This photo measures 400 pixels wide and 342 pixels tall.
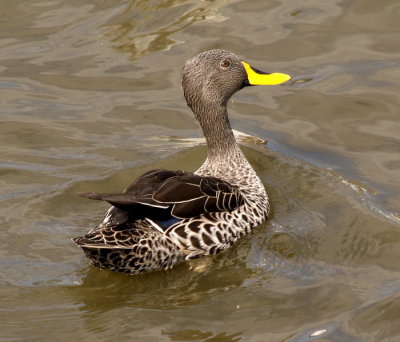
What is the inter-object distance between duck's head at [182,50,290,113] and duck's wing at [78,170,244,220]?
1.07 m

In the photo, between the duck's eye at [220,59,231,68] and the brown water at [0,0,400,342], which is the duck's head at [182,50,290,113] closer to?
the duck's eye at [220,59,231,68]

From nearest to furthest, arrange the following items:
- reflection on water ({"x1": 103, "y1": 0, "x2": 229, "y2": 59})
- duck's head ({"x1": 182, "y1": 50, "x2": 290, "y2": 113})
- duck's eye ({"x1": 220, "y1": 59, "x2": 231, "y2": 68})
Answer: duck's head ({"x1": 182, "y1": 50, "x2": 290, "y2": 113}), duck's eye ({"x1": 220, "y1": 59, "x2": 231, "y2": 68}), reflection on water ({"x1": 103, "y1": 0, "x2": 229, "y2": 59})

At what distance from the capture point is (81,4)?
12.9 m

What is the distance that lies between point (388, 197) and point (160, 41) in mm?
4851

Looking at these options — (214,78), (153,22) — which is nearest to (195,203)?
(214,78)

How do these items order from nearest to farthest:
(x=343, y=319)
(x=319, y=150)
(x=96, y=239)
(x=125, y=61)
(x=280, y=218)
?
(x=343, y=319) → (x=96, y=239) → (x=280, y=218) → (x=319, y=150) → (x=125, y=61)

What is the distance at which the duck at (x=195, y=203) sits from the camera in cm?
695

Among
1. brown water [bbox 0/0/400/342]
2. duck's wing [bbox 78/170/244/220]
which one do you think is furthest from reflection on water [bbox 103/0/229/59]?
duck's wing [bbox 78/170/244/220]

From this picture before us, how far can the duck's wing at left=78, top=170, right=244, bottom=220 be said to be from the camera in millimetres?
7043

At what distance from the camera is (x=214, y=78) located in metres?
8.47

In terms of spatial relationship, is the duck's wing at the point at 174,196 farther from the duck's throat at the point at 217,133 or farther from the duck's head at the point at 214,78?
the duck's head at the point at 214,78

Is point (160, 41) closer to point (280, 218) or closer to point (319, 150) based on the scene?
point (319, 150)

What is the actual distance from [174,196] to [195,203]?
23 centimetres

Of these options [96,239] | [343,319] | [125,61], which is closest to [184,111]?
[125,61]
